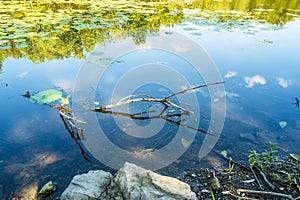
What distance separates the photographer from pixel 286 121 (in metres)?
3.59

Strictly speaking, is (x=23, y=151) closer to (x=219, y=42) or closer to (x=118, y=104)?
(x=118, y=104)

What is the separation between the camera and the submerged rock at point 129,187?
6.56 ft

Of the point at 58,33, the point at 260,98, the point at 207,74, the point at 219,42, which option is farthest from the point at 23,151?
the point at 219,42

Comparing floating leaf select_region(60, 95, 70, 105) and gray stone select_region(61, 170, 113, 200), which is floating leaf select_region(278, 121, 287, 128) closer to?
gray stone select_region(61, 170, 113, 200)

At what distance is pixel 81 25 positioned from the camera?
7426mm

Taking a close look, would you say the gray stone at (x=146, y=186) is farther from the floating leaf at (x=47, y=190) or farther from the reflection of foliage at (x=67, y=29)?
the reflection of foliage at (x=67, y=29)

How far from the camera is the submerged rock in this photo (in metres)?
2.00

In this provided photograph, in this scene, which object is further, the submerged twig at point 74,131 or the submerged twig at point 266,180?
the submerged twig at point 74,131

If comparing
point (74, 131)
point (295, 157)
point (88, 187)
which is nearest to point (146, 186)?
point (88, 187)

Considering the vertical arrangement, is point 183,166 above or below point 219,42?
below

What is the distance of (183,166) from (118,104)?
1463mm

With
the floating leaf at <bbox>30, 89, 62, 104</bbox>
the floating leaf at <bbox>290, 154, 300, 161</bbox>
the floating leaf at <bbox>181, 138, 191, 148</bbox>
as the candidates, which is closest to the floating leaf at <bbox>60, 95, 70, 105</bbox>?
the floating leaf at <bbox>30, 89, 62, 104</bbox>

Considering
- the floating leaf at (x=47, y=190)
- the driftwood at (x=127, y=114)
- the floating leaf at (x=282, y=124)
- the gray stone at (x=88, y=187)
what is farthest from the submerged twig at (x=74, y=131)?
the floating leaf at (x=282, y=124)

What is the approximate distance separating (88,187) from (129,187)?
0.41 metres
